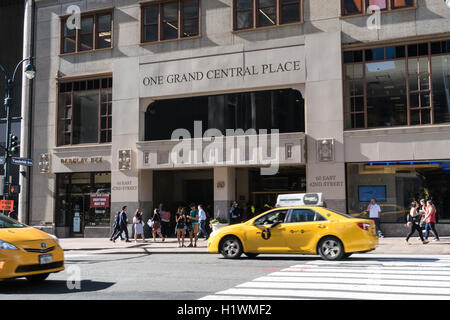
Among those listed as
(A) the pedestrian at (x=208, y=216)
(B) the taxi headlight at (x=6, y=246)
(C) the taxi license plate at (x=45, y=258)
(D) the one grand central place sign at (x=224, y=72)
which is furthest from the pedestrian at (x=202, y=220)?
(B) the taxi headlight at (x=6, y=246)

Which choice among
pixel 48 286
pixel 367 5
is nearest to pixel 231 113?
pixel 367 5

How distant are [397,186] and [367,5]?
8.28 m

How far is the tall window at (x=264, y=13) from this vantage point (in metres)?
24.5

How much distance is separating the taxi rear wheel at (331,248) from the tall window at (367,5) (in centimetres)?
1303

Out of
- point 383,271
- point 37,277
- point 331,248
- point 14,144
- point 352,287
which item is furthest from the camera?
point 14,144

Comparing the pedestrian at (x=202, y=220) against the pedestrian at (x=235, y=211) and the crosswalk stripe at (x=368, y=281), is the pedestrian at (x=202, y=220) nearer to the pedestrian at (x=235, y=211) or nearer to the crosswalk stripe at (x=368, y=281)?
the pedestrian at (x=235, y=211)

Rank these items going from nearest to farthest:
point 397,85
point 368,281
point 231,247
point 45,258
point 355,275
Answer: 1. point 45,258
2. point 368,281
3. point 355,275
4. point 231,247
5. point 397,85

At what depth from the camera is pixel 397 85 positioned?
22469 mm

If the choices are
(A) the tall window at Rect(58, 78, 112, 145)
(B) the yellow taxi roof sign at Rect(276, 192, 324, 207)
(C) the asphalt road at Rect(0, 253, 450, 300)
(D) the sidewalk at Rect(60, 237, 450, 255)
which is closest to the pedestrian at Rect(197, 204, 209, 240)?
(D) the sidewalk at Rect(60, 237, 450, 255)

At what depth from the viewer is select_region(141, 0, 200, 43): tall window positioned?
26.5 m

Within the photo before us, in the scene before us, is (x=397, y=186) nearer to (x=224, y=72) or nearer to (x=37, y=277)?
(x=224, y=72)
